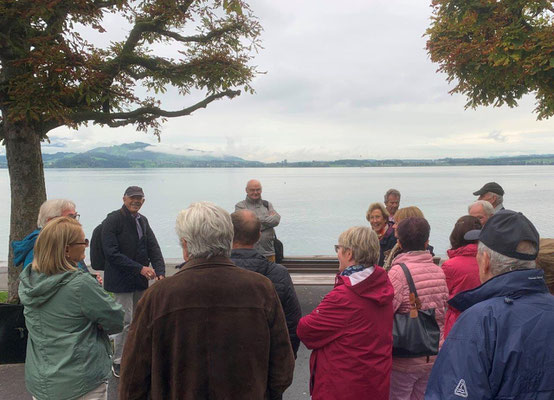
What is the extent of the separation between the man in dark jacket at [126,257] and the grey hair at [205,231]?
101 inches

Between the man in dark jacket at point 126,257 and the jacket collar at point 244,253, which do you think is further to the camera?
the man in dark jacket at point 126,257

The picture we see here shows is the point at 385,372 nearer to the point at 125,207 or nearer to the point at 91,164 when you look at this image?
the point at 125,207

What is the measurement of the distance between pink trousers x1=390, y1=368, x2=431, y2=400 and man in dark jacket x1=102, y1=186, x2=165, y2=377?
2.58 metres

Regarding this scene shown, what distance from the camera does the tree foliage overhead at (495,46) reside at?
22.1 ft

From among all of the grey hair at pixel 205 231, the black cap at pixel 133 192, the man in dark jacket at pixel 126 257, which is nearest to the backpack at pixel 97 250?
the man in dark jacket at pixel 126 257

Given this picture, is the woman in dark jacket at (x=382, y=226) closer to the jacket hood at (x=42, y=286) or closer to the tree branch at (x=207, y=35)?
the jacket hood at (x=42, y=286)

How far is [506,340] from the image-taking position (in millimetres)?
1511

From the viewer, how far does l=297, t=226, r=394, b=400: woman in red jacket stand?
104 inches

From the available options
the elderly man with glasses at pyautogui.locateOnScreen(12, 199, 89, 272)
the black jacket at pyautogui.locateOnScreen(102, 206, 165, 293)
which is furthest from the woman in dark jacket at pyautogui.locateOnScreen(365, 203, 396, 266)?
the elderly man with glasses at pyautogui.locateOnScreen(12, 199, 89, 272)

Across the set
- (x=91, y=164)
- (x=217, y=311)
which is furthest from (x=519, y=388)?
(x=91, y=164)

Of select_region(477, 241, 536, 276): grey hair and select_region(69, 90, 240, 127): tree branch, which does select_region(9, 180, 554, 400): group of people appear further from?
select_region(69, 90, 240, 127): tree branch

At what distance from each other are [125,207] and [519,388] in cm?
394

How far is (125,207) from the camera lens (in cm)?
456

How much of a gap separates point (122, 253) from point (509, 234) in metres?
3.79
